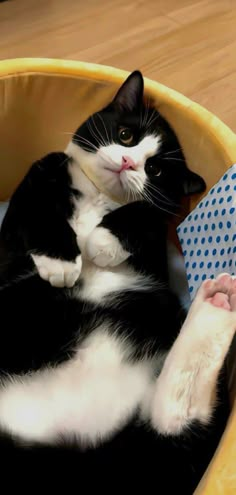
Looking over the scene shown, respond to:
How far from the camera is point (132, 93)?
1.18 meters

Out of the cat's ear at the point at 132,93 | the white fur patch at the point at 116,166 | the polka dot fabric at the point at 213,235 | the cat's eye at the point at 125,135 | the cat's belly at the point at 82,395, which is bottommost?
the cat's belly at the point at 82,395

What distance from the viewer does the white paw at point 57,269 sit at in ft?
3.22

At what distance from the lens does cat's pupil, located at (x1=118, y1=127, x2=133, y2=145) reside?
3.68 feet

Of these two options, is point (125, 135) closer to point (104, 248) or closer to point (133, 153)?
point (133, 153)

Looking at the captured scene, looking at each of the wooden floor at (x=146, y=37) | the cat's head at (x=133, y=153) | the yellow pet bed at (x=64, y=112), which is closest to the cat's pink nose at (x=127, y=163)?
the cat's head at (x=133, y=153)

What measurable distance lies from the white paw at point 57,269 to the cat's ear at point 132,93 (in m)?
0.40

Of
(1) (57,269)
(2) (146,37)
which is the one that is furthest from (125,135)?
(2) (146,37)

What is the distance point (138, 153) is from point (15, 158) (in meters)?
0.45

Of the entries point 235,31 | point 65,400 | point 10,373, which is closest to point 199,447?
point 65,400

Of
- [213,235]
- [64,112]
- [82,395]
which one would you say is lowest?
[82,395]

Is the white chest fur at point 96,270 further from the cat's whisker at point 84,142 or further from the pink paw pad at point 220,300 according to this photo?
the pink paw pad at point 220,300

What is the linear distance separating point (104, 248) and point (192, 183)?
29cm

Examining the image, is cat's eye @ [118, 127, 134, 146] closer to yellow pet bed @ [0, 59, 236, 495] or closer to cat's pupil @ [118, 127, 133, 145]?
cat's pupil @ [118, 127, 133, 145]

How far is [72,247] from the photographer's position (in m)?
1.01
